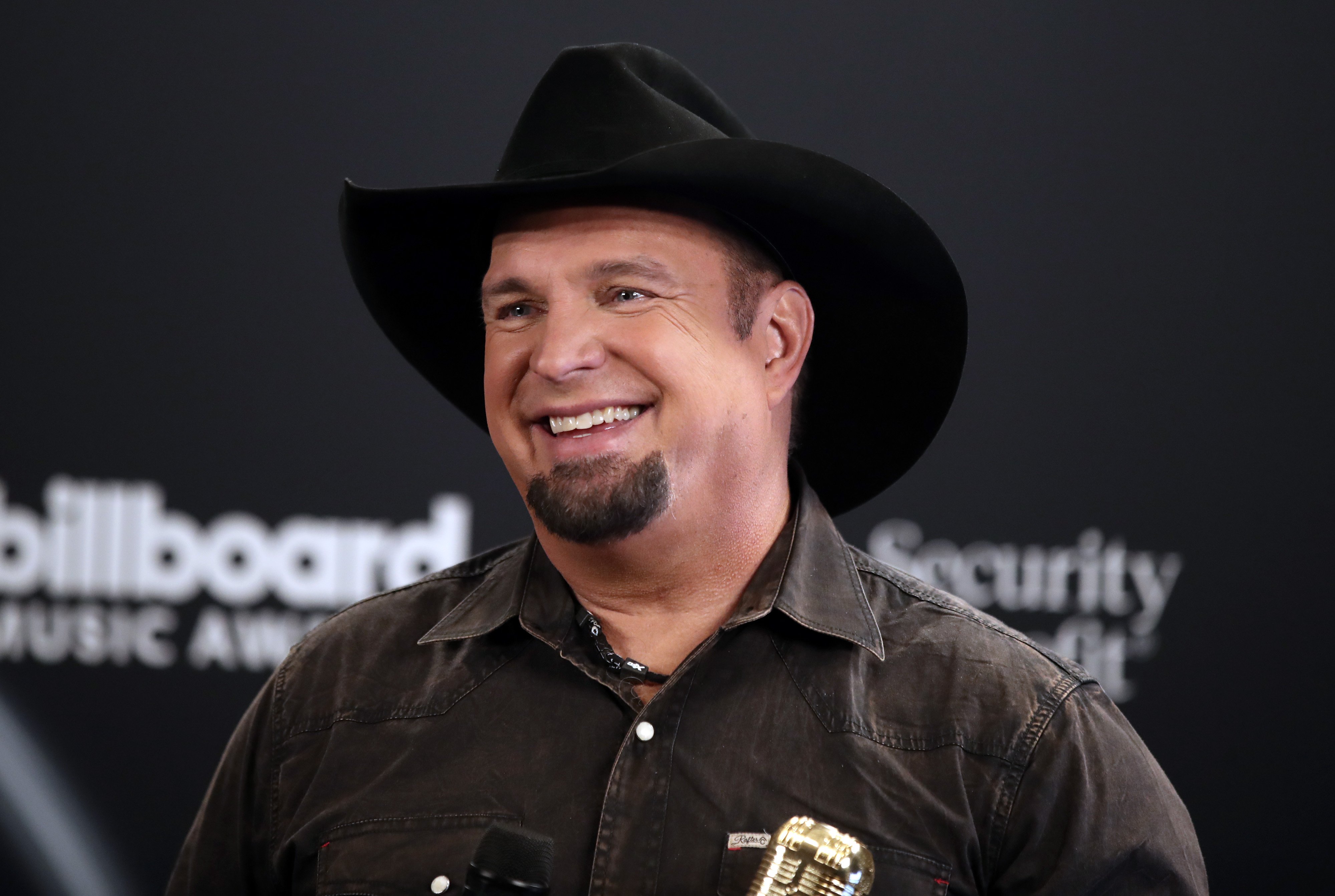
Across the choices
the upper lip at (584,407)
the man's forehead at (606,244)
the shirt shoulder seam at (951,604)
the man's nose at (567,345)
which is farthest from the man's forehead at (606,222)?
the shirt shoulder seam at (951,604)

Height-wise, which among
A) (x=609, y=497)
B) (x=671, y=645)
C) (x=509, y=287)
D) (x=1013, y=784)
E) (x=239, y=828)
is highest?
(x=509, y=287)

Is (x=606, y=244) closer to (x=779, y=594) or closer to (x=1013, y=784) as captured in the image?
(x=779, y=594)

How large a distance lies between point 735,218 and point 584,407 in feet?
1.15

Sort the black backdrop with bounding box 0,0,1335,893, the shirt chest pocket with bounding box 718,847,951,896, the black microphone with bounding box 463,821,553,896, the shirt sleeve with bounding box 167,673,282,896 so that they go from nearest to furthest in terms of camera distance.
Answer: the black microphone with bounding box 463,821,553,896 < the shirt chest pocket with bounding box 718,847,951,896 < the shirt sleeve with bounding box 167,673,282,896 < the black backdrop with bounding box 0,0,1335,893

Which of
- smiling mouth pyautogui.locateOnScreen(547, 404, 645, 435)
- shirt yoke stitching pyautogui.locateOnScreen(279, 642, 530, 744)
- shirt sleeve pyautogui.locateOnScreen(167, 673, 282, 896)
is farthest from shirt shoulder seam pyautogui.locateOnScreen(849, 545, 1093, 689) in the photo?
shirt sleeve pyautogui.locateOnScreen(167, 673, 282, 896)

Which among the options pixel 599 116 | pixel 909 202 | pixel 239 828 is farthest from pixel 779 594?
pixel 909 202

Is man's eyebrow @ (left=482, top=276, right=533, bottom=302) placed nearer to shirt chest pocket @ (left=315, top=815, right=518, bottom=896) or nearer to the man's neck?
the man's neck

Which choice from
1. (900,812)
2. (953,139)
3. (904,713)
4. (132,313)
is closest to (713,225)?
(904,713)

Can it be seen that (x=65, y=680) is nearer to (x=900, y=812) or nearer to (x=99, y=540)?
(x=99, y=540)

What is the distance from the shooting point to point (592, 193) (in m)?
1.58

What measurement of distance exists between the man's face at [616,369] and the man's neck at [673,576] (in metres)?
0.04

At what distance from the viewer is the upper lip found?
1.53 meters

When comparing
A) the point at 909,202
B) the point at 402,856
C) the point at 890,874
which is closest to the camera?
the point at 890,874

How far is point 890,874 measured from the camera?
139 cm
